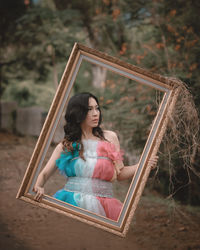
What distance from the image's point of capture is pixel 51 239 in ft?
12.9

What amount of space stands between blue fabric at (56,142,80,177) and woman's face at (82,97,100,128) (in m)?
0.22

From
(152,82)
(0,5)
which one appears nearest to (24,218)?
(152,82)

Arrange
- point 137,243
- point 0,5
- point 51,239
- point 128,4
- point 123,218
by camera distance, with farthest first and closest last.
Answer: point 0,5 → point 128,4 → point 137,243 → point 51,239 → point 123,218

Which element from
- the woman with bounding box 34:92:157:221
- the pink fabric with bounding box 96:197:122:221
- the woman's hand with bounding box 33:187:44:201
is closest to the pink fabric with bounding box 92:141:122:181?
the woman with bounding box 34:92:157:221

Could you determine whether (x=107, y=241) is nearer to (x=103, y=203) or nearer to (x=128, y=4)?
(x=103, y=203)

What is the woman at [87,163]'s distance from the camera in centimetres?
249

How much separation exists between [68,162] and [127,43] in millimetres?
6426

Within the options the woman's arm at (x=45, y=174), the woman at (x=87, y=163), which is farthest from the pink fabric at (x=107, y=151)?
the woman's arm at (x=45, y=174)

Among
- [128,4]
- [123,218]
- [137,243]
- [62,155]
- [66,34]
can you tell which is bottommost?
[137,243]

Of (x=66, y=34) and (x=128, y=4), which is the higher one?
(x=128, y=4)

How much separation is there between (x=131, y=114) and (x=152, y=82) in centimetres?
273

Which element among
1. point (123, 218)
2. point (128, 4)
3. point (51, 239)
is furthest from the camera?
point (128, 4)

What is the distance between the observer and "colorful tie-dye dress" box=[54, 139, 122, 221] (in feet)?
8.16

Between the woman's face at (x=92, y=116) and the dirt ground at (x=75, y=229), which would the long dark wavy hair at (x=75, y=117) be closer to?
the woman's face at (x=92, y=116)
